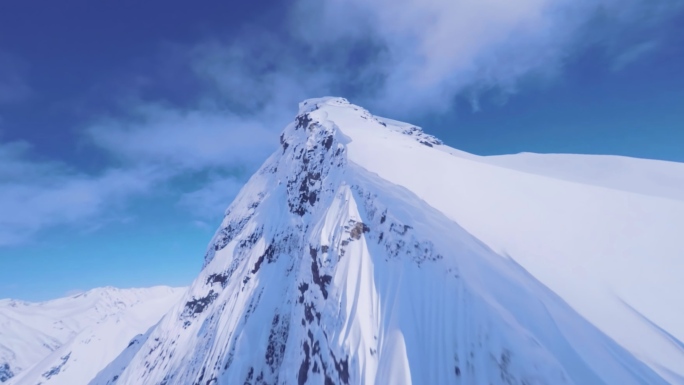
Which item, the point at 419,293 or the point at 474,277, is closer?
the point at 474,277

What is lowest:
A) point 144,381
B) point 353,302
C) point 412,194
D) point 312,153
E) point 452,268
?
point 144,381

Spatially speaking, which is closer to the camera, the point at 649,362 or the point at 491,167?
the point at 649,362

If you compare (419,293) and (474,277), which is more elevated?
(474,277)

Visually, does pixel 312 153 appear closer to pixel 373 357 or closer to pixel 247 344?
pixel 247 344

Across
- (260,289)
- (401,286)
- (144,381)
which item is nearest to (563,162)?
(401,286)

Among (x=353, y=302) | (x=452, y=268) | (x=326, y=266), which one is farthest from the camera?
(x=326, y=266)

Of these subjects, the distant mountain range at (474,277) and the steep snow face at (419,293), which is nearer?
the steep snow face at (419,293)

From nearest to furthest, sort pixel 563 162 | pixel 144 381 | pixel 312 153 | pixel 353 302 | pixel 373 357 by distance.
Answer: pixel 373 357 < pixel 353 302 < pixel 563 162 < pixel 312 153 < pixel 144 381

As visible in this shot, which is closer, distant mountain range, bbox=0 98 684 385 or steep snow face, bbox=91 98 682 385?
steep snow face, bbox=91 98 682 385
